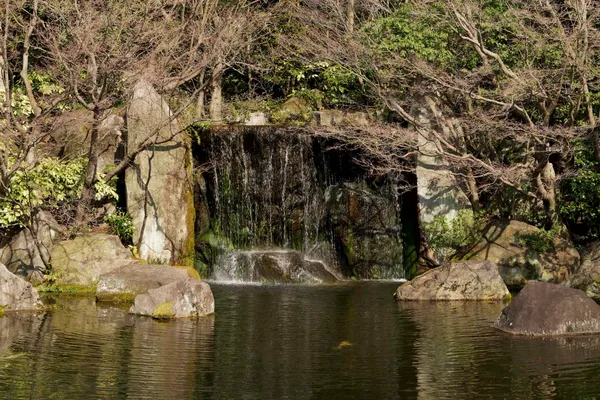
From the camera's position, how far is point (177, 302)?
17531mm

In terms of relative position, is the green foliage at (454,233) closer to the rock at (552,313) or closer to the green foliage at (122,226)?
the green foliage at (122,226)

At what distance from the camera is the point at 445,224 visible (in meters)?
25.1

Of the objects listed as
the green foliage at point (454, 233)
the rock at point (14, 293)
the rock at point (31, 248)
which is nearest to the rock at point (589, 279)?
the green foliage at point (454, 233)

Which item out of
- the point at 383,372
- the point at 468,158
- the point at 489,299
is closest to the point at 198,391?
the point at 383,372

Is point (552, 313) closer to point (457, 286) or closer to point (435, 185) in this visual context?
point (457, 286)

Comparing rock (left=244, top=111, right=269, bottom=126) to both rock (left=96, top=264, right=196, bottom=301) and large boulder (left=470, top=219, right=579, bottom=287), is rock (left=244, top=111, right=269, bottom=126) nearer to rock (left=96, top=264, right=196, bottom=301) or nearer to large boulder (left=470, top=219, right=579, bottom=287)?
large boulder (left=470, top=219, right=579, bottom=287)

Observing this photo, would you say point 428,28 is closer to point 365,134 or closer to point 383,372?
point 365,134

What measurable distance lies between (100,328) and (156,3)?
12282mm

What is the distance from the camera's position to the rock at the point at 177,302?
17422mm

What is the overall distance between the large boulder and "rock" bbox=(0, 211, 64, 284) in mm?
10814

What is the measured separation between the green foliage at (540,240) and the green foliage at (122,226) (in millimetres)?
10176

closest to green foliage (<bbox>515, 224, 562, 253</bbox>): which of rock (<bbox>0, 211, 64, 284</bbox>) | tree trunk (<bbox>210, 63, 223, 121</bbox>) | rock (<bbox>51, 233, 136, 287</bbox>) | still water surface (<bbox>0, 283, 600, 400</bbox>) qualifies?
still water surface (<bbox>0, 283, 600, 400</bbox>)

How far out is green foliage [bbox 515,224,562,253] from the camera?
23.2 m

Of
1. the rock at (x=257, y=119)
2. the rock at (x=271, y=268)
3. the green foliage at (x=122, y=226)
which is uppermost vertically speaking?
the rock at (x=257, y=119)
